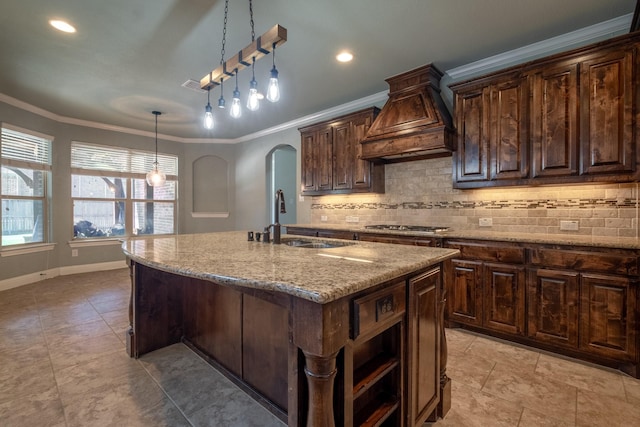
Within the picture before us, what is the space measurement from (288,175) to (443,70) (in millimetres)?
4453

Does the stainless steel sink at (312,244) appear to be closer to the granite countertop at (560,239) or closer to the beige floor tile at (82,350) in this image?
the granite countertop at (560,239)

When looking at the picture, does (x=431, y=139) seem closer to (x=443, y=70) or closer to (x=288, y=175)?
(x=443, y=70)

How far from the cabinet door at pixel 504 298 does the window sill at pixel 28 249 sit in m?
6.02

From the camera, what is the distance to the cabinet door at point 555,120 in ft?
7.84

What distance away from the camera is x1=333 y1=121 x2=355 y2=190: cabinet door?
4.05 meters

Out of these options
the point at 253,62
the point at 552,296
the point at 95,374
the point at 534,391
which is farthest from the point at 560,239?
the point at 95,374

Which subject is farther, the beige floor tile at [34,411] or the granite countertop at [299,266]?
the beige floor tile at [34,411]

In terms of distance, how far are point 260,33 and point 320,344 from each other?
263cm

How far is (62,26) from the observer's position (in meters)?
2.46

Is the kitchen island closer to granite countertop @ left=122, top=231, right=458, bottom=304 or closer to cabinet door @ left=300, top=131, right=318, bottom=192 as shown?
granite countertop @ left=122, top=231, right=458, bottom=304

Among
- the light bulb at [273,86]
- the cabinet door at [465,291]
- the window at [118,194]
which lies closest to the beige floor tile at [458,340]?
the cabinet door at [465,291]

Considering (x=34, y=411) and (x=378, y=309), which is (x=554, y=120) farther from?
(x=34, y=411)

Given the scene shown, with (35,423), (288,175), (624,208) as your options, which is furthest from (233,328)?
(288,175)

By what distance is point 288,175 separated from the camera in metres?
7.12
